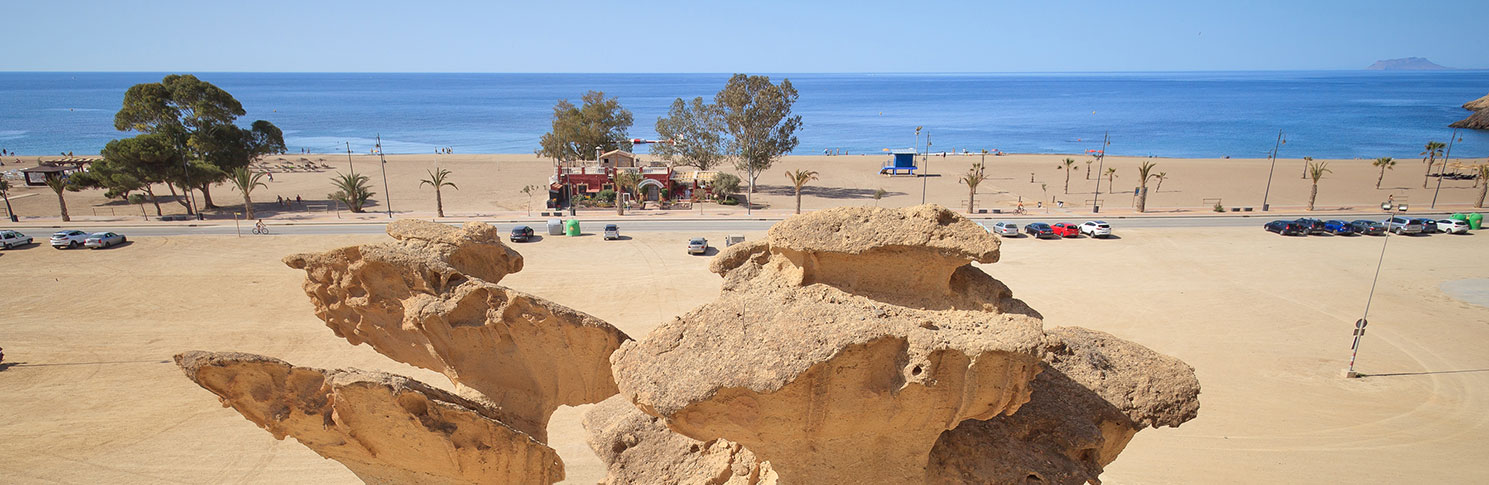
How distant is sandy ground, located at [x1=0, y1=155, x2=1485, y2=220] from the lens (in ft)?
175

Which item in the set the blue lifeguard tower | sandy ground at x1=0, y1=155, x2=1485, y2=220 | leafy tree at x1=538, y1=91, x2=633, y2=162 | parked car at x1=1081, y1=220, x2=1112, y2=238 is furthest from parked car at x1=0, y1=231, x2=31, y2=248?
the blue lifeguard tower

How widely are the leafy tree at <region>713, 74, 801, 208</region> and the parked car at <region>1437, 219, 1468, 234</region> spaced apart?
1664 inches

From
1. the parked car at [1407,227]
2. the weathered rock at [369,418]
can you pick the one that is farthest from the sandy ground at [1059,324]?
the weathered rock at [369,418]

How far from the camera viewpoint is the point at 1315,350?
76.6 ft

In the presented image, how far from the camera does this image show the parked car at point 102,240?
36188 millimetres

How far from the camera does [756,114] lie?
205 ft

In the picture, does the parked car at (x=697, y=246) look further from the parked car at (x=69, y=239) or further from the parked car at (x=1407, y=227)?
the parked car at (x=1407, y=227)

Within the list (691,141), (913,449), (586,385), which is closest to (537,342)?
(586,385)

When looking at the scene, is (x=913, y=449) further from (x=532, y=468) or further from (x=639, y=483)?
(x=532, y=468)

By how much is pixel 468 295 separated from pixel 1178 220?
154ft

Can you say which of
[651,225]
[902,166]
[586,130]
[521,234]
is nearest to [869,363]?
[521,234]

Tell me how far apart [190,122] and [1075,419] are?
6139 cm

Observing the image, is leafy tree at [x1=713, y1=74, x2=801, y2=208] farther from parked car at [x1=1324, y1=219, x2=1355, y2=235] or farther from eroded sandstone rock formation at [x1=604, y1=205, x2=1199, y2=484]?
eroded sandstone rock formation at [x1=604, y1=205, x2=1199, y2=484]

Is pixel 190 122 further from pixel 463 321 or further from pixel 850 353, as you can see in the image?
pixel 850 353
